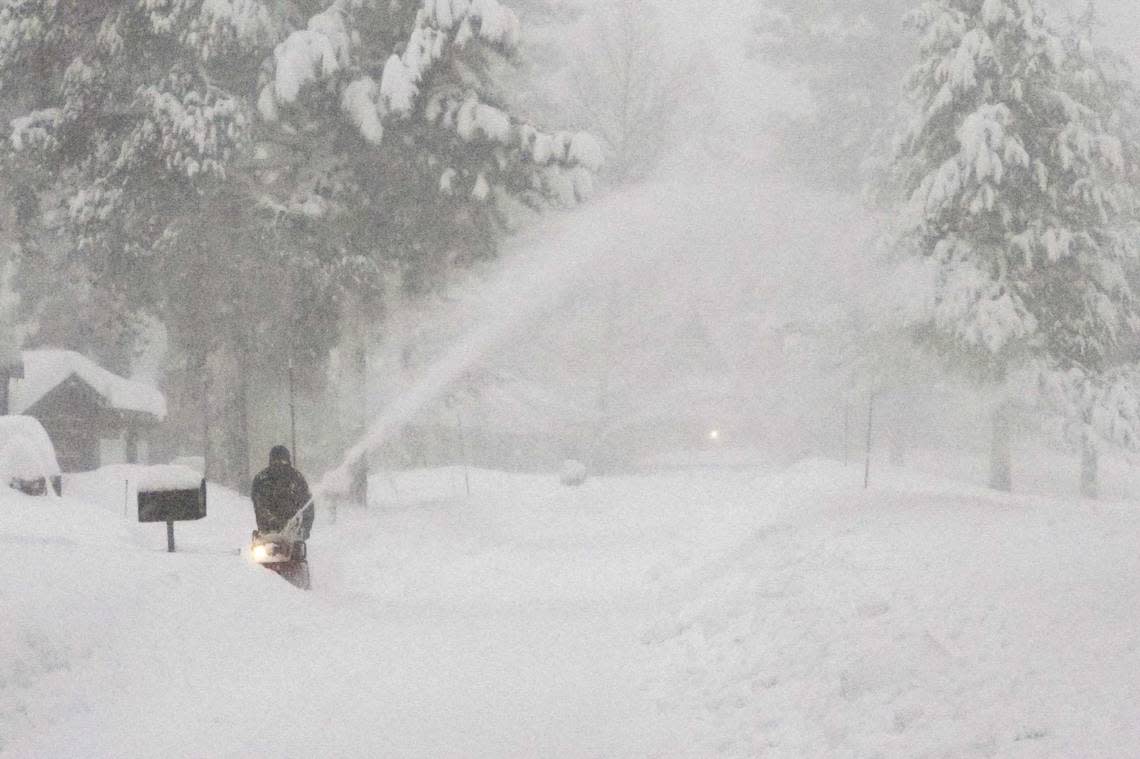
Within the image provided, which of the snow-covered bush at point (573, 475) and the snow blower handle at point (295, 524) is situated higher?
the snow blower handle at point (295, 524)

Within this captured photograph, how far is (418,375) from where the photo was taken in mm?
30656

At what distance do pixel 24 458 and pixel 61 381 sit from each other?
832 inches

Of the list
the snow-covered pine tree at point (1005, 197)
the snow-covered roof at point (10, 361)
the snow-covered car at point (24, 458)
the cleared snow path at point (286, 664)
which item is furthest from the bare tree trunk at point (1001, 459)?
the snow-covered roof at point (10, 361)

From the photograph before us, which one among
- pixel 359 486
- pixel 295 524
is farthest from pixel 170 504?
pixel 359 486

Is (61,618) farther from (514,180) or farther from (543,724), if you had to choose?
(514,180)

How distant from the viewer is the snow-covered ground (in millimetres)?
5758

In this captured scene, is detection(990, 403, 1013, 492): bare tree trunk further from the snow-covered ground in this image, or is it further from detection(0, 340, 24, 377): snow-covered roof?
detection(0, 340, 24, 377): snow-covered roof

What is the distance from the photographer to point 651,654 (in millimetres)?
9219

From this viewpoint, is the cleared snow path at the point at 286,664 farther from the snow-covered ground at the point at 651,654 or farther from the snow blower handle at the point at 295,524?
the snow blower handle at the point at 295,524

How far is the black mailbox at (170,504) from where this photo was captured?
966cm

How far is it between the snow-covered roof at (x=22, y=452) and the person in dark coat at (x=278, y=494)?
25.0ft

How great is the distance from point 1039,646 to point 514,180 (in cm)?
1432

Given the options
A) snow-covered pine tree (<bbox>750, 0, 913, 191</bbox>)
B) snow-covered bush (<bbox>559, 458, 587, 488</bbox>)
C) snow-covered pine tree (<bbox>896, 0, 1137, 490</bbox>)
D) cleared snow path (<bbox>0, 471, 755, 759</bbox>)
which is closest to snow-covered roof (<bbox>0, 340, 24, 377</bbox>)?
snow-covered bush (<bbox>559, 458, 587, 488</bbox>)

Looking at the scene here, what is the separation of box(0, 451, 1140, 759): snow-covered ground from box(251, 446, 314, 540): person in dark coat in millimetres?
953
